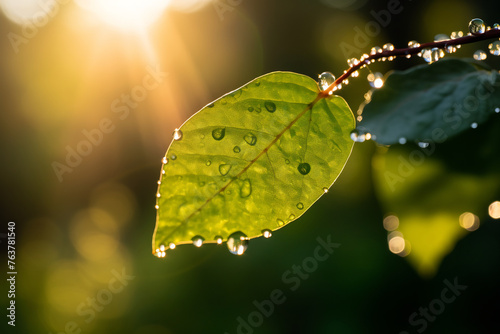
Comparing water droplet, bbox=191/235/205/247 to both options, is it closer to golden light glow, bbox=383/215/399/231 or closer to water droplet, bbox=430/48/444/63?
water droplet, bbox=430/48/444/63

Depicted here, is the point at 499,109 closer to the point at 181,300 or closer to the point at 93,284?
the point at 181,300

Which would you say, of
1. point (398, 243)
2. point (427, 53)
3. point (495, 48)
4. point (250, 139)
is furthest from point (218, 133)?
point (398, 243)

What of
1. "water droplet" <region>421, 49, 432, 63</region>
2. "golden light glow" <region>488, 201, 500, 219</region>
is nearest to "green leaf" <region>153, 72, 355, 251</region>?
"water droplet" <region>421, 49, 432, 63</region>

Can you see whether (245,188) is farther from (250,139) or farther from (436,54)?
(436,54)

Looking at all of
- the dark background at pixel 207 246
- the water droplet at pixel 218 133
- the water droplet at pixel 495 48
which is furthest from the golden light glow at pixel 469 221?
the water droplet at pixel 218 133

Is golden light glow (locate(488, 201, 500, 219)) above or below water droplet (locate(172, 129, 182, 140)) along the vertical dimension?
below

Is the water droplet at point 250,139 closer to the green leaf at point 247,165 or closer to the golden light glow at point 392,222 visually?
the green leaf at point 247,165

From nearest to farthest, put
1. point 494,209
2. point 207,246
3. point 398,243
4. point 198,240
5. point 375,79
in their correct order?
point 198,240, point 375,79, point 494,209, point 398,243, point 207,246
